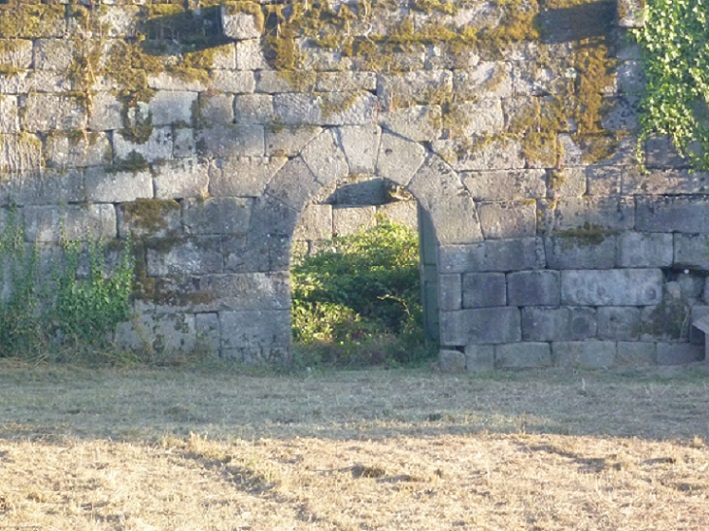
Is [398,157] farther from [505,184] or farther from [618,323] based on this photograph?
[618,323]

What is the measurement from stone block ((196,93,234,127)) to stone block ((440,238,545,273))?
6.53 feet

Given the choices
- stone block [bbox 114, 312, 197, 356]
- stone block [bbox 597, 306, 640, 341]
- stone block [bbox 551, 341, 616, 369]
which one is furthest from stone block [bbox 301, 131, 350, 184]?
stone block [bbox 597, 306, 640, 341]

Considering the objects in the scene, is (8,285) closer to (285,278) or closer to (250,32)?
(285,278)

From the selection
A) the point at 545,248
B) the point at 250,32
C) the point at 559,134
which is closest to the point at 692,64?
the point at 559,134

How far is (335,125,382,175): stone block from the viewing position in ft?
31.2

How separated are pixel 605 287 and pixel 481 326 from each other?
1045mm

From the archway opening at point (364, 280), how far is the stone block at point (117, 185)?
1.78 meters

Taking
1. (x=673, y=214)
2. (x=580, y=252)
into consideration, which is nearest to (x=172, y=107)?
(x=580, y=252)

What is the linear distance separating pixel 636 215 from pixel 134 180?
3.99m

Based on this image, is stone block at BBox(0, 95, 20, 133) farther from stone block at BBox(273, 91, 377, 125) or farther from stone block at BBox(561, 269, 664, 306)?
stone block at BBox(561, 269, 664, 306)

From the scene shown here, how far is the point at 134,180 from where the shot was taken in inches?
370

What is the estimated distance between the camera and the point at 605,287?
965cm

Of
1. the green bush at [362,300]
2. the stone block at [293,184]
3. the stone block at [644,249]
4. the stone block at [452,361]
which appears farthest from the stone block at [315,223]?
the stone block at [644,249]

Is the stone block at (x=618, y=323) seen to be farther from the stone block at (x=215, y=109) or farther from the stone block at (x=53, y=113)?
the stone block at (x=53, y=113)
